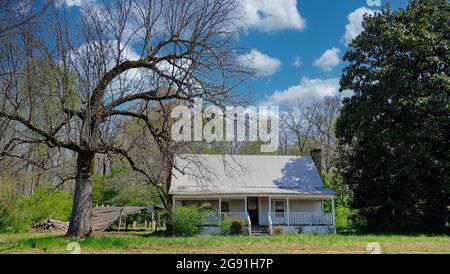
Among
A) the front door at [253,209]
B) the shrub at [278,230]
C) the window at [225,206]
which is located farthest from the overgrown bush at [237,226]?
the window at [225,206]

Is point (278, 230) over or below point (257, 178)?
below

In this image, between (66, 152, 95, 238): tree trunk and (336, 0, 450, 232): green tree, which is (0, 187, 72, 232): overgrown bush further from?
(336, 0, 450, 232): green tree

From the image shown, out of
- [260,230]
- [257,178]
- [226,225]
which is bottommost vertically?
[260,230]

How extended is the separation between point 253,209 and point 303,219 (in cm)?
385

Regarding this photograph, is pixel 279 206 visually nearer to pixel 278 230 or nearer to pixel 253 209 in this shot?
pixel 253 209

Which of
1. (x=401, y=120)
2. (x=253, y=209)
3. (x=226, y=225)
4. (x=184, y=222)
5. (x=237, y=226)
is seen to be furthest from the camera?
(x=253, y=209)

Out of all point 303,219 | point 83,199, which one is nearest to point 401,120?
point 303,219

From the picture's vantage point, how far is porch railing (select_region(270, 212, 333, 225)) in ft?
96.2

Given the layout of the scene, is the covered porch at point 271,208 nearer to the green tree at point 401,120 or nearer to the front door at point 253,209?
the front door at point 253,209

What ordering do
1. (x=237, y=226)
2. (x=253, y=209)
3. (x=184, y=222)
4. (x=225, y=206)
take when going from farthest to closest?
(x=225, y=206) → (x=253, y=209) → (x=237, y=226) → (x=184, y=222)

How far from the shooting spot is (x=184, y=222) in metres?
22.3

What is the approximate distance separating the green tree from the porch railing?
9.31ft

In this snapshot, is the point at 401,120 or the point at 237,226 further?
the point at 401,120

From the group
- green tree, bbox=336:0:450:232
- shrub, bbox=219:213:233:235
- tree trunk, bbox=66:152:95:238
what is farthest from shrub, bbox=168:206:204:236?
green tree, bbox=336:0:450:232
